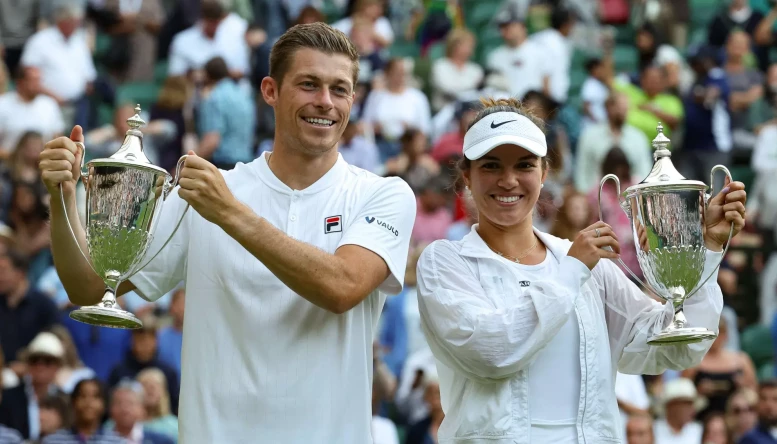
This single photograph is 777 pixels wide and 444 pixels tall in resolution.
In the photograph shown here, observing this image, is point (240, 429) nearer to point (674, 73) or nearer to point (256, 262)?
point (256, 262)

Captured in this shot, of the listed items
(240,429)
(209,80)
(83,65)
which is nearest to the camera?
(240,429)

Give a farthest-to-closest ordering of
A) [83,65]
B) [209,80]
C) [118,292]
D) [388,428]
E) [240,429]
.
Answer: [83,65], [209,80], [388,428], [118,292], [240,429]

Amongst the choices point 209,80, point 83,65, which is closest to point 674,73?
point 209,80

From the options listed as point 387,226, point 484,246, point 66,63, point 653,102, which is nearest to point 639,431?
point 484,246

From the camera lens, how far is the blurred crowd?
8.62 meters

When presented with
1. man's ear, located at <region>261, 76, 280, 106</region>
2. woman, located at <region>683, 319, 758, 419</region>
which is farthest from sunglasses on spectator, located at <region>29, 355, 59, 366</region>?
man's ear, located at <region>261, 76, 280, 106</region>

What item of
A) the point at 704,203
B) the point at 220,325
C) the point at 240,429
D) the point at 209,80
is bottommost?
the point at 240,429

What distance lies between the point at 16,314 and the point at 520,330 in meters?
5.54

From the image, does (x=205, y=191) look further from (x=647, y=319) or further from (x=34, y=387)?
(x=34, y=387)

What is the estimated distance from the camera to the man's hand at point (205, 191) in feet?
12.0

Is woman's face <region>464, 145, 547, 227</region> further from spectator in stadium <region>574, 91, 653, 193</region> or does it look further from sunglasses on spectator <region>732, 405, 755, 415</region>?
spectator in stadium <region>574, 91, 653, 193</region>

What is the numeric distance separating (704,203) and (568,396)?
705 millimetres

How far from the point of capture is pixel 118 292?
408cm

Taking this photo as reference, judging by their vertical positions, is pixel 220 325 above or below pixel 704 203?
below
